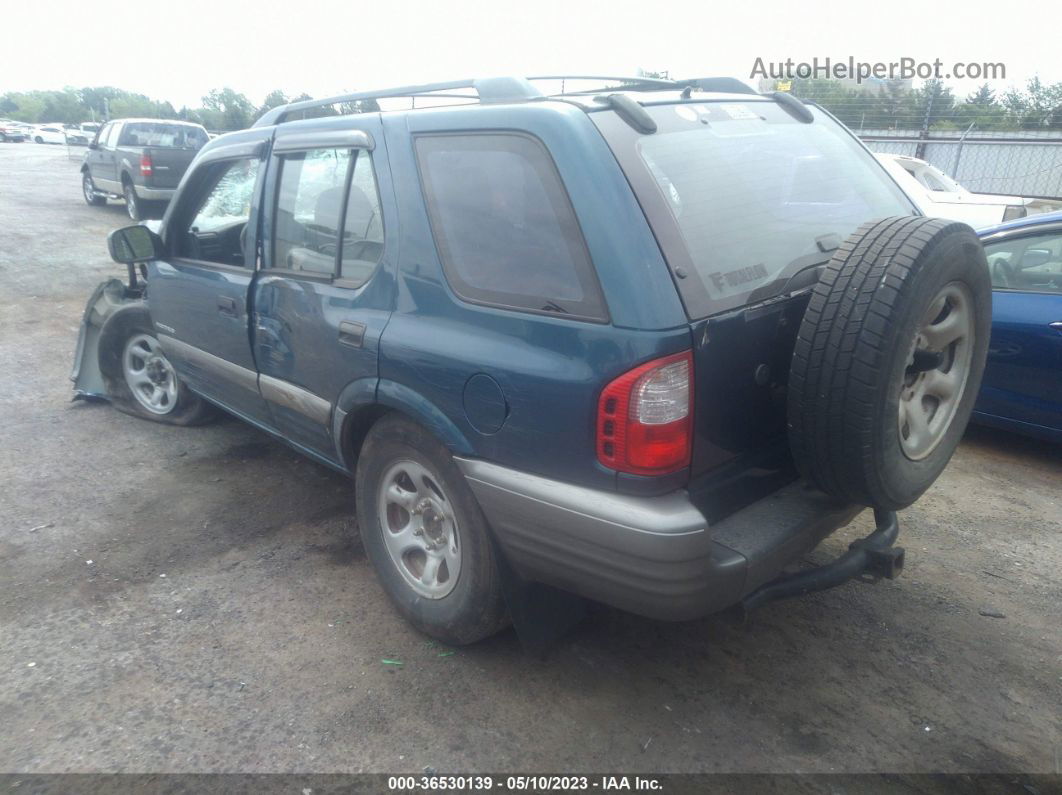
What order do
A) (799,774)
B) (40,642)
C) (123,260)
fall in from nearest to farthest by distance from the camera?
(799,774), (40,642), (123,260)

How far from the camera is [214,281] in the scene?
4035 mm

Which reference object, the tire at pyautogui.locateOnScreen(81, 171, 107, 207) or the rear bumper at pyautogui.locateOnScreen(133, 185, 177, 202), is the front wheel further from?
the tire at pyautogui.locateOnScreen(81, 171, 107, 207)

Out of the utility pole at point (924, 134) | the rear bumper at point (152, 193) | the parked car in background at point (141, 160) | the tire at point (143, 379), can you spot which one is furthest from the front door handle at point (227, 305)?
the utility pole at point (924, 134)

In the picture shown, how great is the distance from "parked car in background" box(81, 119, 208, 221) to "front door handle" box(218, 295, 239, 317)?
36.2 ft

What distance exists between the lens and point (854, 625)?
3.26 metres

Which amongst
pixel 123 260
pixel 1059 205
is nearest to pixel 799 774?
pixel 123 260

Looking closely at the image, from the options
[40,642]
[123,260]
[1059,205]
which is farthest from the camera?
[1059,205]

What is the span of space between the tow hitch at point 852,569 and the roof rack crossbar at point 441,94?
1748 millimetres

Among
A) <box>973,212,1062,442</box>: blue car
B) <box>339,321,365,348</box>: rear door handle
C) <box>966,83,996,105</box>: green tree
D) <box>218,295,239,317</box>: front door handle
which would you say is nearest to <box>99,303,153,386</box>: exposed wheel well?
<box>218,295,239,317</box>: front door handle

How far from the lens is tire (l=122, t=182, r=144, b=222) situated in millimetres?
14258

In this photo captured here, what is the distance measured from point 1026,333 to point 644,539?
3404mm

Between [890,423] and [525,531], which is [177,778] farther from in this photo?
[890,423]

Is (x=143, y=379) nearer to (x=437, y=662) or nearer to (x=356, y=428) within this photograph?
(x=356, y=428)

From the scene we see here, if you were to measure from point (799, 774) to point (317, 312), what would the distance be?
2341 millimetres
